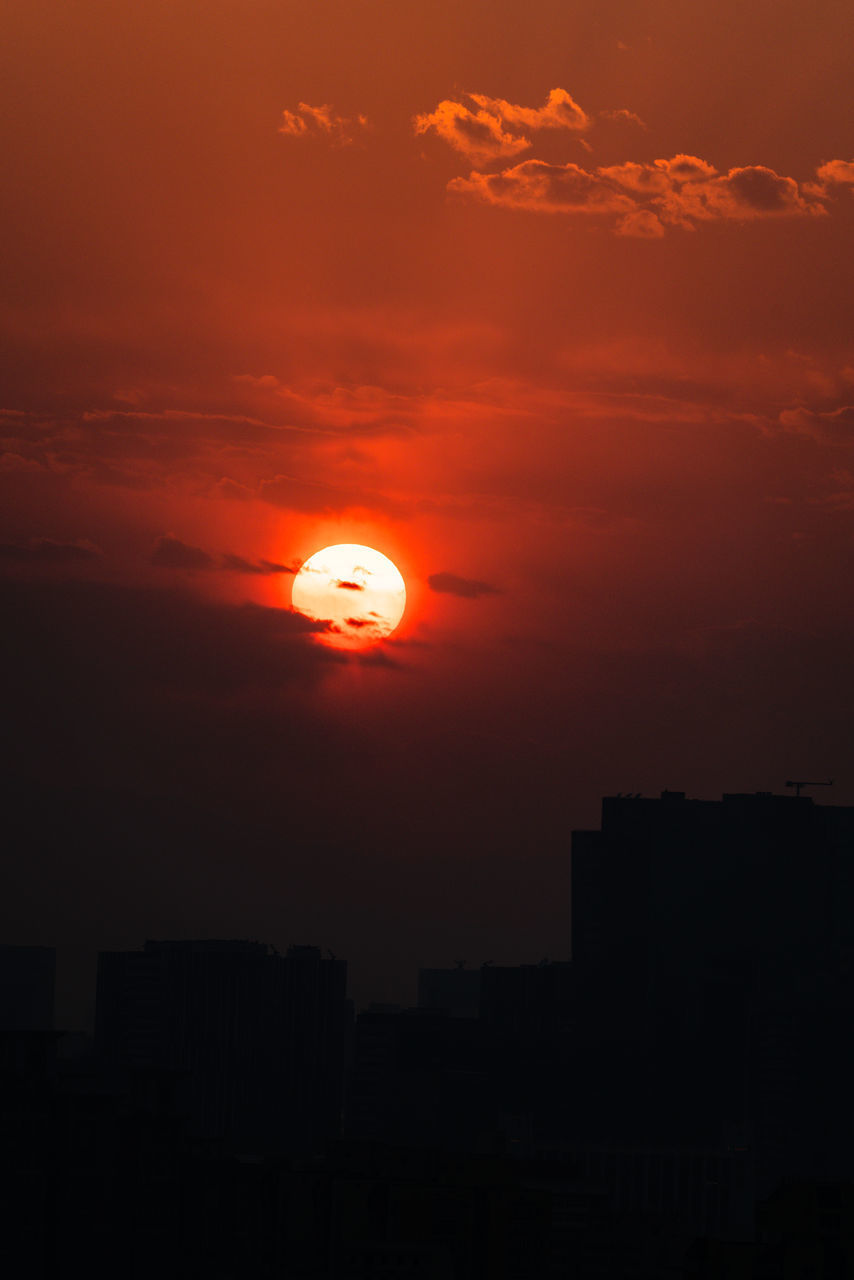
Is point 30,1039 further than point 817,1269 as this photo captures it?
Yes

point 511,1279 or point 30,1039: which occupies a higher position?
point 30,1039

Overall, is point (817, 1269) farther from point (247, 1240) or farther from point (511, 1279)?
point (247, 1240)

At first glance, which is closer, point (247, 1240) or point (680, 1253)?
point (247, 1240)

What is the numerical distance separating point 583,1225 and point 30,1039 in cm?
5127

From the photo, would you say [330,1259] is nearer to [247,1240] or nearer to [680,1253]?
[247,1240]

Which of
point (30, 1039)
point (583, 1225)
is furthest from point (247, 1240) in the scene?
point (583, 1225)

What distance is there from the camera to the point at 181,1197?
494ft

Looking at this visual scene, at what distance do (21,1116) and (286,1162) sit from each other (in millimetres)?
23863

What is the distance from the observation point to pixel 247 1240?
14012 centimetres

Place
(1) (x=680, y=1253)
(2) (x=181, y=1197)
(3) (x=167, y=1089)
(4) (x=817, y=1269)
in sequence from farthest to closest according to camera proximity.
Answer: (3) (x=167, y=1089) → (1) (x=680, y=1253) → (2) (x=181, y=1197) → (4) (x=817, y=1269)

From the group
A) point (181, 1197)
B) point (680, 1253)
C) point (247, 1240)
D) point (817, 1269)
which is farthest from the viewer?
point (680, 1253)

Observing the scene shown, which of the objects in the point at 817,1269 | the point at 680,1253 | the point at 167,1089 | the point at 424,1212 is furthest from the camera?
the point at 167,1089

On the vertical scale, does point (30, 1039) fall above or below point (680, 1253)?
above

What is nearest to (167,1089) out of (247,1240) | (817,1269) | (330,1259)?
(247,1240)
